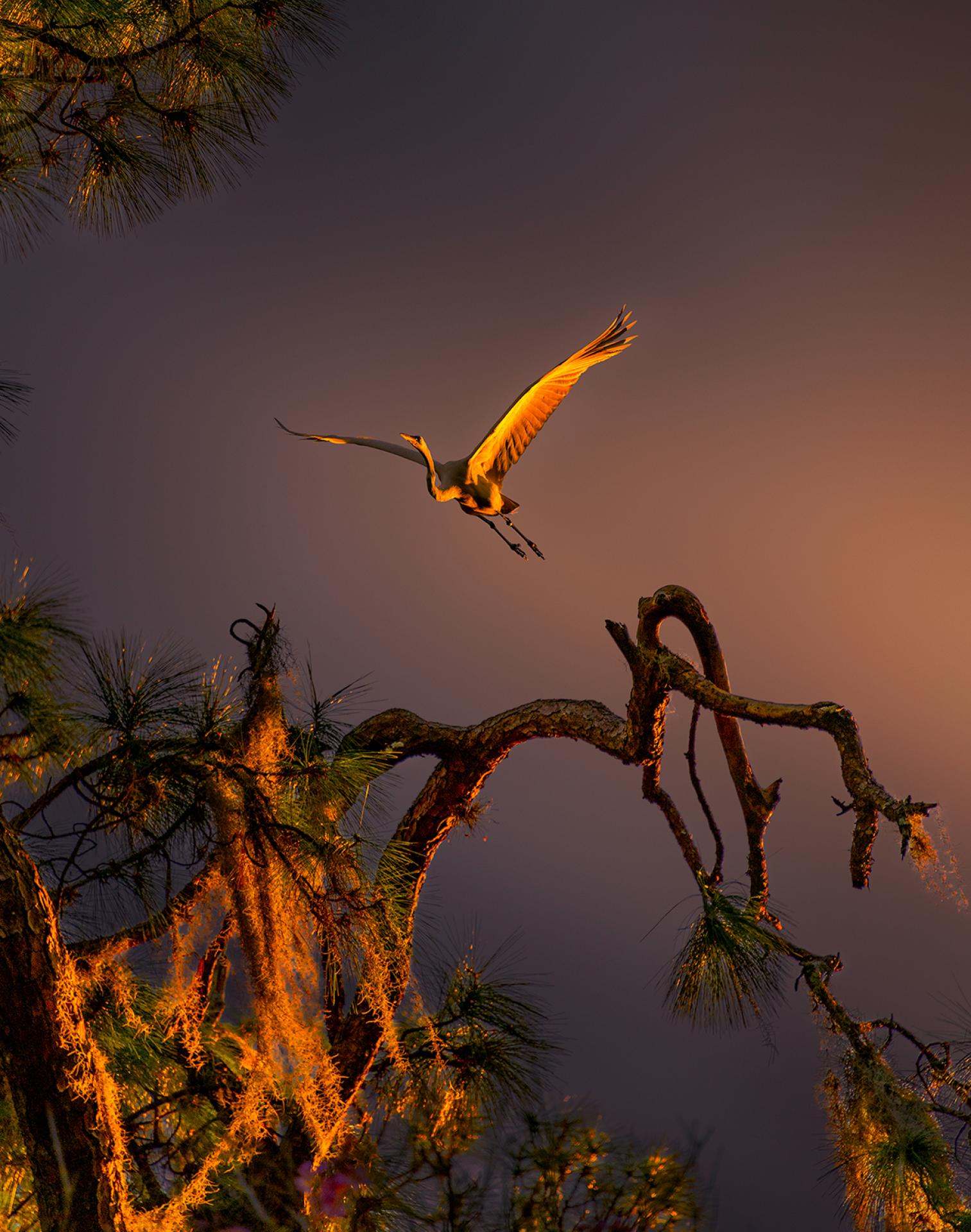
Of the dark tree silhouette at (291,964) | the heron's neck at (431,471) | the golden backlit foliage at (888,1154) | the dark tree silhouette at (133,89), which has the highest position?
the dark tree silhouette at (133,89)

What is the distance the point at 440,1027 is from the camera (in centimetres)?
194

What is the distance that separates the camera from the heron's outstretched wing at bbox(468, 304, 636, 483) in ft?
5.83

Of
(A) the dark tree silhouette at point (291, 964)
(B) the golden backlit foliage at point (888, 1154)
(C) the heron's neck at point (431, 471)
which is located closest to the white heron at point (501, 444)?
(C) the heron's neck at point (431, 471)

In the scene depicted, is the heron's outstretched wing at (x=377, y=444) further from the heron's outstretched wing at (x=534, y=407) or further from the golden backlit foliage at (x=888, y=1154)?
the golden backlit foliage at (x=888, y=1154)

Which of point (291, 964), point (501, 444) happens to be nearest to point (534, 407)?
point (501, 444)

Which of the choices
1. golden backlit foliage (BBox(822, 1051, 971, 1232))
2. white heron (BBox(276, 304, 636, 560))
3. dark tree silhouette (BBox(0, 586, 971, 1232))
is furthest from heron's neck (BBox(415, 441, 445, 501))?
golden backlit foliage (BBox(822, 1051, 971, 1232))

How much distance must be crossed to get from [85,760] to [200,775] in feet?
0.73

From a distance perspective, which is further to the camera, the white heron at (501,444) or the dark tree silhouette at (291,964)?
the white heron at (501,444)

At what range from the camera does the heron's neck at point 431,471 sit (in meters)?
1.78

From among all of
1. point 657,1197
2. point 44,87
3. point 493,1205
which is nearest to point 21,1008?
point 493,1205

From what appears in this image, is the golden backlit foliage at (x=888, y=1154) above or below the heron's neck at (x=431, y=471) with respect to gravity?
below

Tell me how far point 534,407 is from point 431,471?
215mm

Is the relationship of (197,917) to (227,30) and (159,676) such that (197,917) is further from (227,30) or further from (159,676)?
(227,30)

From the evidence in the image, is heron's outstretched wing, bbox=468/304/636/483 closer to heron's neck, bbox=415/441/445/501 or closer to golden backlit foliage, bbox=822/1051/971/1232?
heron's neck, bbox=415/441/445/501
